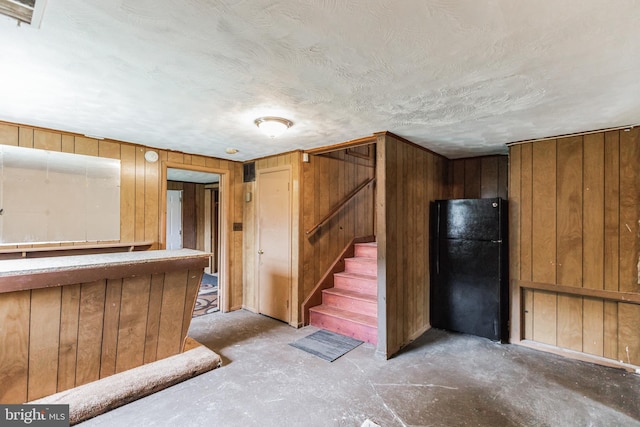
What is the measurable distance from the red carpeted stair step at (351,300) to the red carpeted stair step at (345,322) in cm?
6

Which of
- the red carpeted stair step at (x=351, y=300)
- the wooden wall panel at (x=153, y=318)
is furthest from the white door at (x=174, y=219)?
the wooden wall panel at (x=153, y=318)

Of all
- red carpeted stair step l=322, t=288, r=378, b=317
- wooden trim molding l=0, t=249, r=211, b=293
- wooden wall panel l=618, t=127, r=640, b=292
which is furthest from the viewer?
red carpeted stair step l=322, t=288, r=378, b=317

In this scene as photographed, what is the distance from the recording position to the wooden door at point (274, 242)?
3945 millimetres

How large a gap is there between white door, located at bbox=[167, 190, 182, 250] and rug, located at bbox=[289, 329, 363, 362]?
4916mm

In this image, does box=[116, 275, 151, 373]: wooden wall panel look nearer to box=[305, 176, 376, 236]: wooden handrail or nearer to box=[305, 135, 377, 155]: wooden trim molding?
box=[305, 176, 376, 236]: wooden handrail

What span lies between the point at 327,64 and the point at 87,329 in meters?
2.52

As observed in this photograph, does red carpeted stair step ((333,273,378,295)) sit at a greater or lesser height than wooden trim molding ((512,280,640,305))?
lesser

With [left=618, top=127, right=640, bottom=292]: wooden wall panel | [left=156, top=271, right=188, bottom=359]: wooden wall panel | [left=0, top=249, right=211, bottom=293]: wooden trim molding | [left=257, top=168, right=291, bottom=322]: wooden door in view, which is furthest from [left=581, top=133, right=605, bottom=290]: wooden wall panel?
[left=156, top=271, right=188, bottom=359]: wooden wall panel

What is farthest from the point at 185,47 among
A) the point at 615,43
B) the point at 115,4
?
the point at 615,43

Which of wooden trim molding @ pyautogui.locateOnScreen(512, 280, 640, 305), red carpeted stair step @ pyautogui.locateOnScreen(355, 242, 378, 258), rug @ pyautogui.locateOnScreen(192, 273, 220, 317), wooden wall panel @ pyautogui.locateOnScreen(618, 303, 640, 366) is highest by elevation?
red carpeted stair step @ pyautogui.locateOnScreen(355, 242, 378, 258)

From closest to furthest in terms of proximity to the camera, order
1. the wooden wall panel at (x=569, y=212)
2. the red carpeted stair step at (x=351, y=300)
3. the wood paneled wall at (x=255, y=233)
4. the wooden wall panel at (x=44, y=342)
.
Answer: the wooden wall panel at (x=44, y=342)
the wooden wall panel at (x=569, y=212)
the red carpeted stair step at (x=351, y=300)
the wood paneled wall at (x=255, y=233)

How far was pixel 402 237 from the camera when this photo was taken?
327 centimetres

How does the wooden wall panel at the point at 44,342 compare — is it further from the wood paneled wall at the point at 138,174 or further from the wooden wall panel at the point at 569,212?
the wooden wall panel at the point at 569,212

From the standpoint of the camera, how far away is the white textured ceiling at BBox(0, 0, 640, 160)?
4.05 feet
